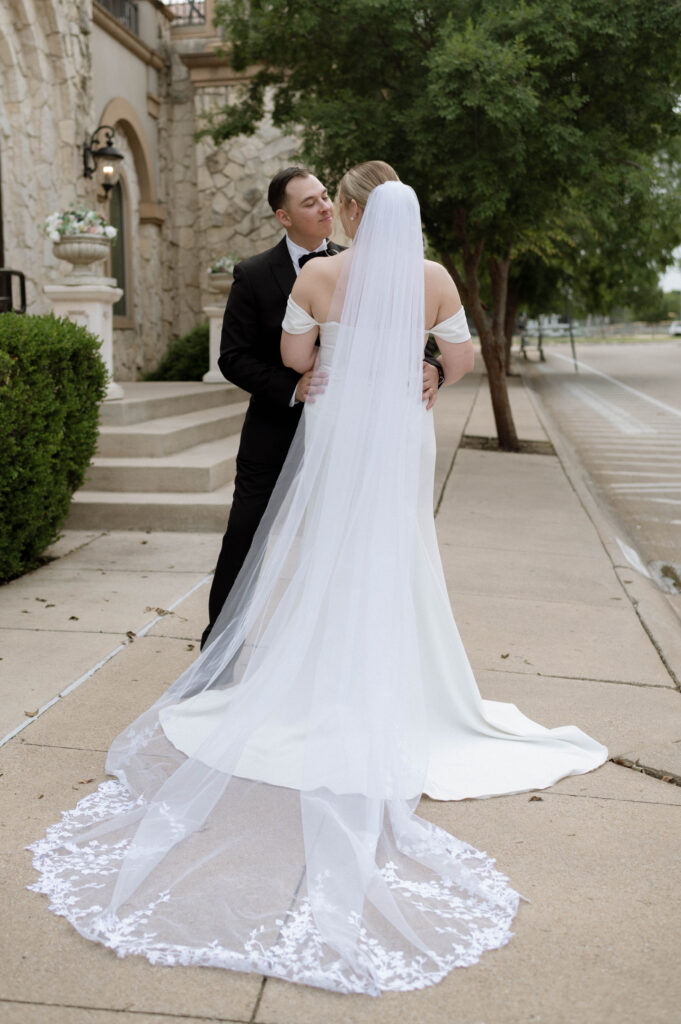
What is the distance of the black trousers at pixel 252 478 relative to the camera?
4.26 m

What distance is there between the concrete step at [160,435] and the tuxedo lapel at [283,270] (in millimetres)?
5119

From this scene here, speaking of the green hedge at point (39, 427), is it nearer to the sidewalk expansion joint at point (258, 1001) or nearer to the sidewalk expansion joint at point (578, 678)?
the sidewalk expansion joint at point (578, 678)

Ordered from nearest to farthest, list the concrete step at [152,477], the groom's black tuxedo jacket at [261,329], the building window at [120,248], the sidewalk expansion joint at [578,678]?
1. the groom's black tuxedo jacket at [261,329]
2. the sidewalk expansion joint at [578,678]
3. the concrete step at [152,477]
4. the building window at [120,248]

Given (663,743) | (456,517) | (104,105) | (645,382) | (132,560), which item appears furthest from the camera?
(645,382)

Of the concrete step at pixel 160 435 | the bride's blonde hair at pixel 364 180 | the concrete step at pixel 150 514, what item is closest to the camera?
the bride's blonde hair at pixel 364 180

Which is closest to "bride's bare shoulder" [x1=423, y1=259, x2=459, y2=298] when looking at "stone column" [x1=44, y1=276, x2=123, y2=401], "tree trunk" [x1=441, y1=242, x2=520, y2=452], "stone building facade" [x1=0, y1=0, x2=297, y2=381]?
"stone column" [x1=44, y1=276, x2=123, y2=401]

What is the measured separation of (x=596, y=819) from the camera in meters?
3.35

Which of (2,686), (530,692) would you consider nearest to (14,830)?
(2,686)

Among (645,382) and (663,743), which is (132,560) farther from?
(645,382)

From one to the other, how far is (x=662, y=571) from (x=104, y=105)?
1208cm

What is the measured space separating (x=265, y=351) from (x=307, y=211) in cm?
61

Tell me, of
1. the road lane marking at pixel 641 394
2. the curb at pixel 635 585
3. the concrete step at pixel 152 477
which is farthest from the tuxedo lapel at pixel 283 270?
the road lane marking at pixel 641 394

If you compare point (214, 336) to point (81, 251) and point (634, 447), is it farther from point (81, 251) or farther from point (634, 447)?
point (634, 447)

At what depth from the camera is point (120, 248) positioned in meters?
17.1
